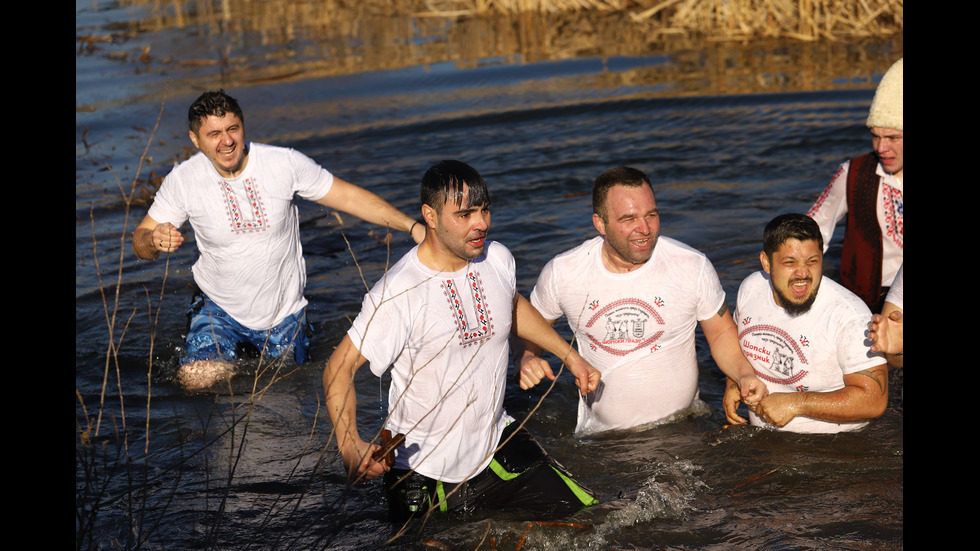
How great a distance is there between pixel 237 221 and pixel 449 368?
106 inches

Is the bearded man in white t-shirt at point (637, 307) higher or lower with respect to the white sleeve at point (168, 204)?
lower

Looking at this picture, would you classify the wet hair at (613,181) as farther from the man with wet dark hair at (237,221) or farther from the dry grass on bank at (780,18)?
the dry grass on bank at (780,18)

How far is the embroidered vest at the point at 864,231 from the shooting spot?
6.25 m

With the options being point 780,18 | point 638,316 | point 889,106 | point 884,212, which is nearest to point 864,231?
point 884,212

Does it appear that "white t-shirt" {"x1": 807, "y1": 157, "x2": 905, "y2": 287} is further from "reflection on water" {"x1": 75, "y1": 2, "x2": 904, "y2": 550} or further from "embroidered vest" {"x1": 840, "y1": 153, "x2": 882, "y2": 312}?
"reflection on water" {"x1": 75, "y1": 2, "x2": 904, "y2": 550}

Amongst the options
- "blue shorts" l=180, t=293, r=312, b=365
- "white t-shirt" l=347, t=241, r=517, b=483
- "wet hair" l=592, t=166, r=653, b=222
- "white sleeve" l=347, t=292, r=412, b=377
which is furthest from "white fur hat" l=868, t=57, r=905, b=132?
"blue shorts" l=180, t=293, r=312, b=365

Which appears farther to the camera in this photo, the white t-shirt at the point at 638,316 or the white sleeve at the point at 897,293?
the white t-shirt at the point at 638,316

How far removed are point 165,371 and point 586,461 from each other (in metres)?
3.67

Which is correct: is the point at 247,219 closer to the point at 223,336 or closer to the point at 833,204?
the point at 223,336

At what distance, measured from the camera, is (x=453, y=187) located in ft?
14.7

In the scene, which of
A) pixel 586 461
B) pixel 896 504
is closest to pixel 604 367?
pixel 586 461

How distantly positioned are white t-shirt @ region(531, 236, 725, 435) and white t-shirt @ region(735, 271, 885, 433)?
0.78 feet

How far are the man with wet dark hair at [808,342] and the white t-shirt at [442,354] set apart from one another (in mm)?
1560

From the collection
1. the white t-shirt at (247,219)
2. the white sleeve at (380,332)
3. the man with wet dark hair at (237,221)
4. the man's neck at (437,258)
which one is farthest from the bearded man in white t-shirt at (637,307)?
the white t-shirt at (247,219)
